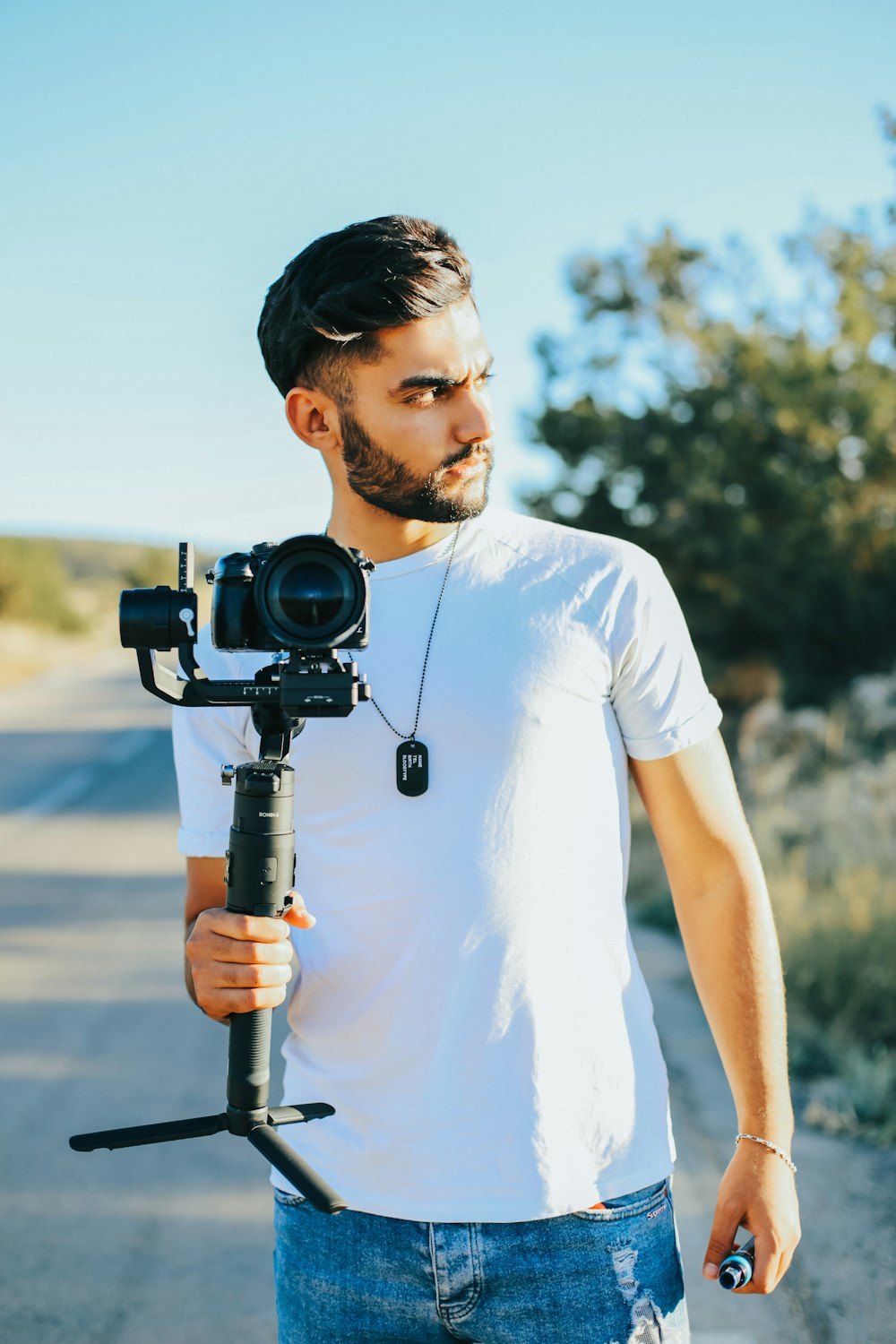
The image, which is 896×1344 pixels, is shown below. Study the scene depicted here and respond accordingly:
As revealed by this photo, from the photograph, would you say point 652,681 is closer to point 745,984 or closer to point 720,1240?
point 745,984

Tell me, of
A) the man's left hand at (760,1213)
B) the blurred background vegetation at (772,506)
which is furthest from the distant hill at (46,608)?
the man's left hand at (760,1213)

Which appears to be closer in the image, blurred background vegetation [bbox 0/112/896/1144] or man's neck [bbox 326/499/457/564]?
man's neck [bbox 326/499/457/564]

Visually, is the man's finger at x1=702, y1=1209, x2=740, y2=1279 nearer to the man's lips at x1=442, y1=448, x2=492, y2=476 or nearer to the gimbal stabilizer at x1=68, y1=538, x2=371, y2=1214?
the gimbal stabilizer at x1=68, y1=538, x2=371, y2=1214

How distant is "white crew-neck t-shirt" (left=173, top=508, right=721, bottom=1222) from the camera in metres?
1.48

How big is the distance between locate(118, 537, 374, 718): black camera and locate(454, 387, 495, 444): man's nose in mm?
418

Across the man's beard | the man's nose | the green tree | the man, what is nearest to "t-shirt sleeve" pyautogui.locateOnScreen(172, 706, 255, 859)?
the man

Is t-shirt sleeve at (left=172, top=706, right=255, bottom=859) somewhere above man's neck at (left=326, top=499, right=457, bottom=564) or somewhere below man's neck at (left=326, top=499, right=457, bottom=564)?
below

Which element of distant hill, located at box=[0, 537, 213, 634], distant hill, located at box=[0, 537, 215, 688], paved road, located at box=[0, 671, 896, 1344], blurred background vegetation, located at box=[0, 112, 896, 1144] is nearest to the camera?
paved road, located at box=[0, 671, 896, 1344]

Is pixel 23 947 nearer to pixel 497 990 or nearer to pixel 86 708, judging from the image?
Result: pixel 497 990

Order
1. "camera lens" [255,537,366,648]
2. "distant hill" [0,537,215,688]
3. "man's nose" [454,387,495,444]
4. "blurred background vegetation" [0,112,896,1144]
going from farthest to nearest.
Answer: "distant hill" [0,537,215,688] → "blurred background vegetation" [0,112,896,1144] → "man's nose" [454,387,495,444] → "camera lens" [255,537,366,648]

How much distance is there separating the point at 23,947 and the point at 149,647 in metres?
5.70

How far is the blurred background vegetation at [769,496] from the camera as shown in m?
9.52

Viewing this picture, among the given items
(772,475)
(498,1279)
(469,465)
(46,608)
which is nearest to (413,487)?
(469,465)

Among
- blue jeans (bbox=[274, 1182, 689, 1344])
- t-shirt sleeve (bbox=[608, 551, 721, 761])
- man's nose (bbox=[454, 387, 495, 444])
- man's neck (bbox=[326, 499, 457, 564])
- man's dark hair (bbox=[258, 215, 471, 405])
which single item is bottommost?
blue jeans (bbox=[274, 1182, 689, 1344])
